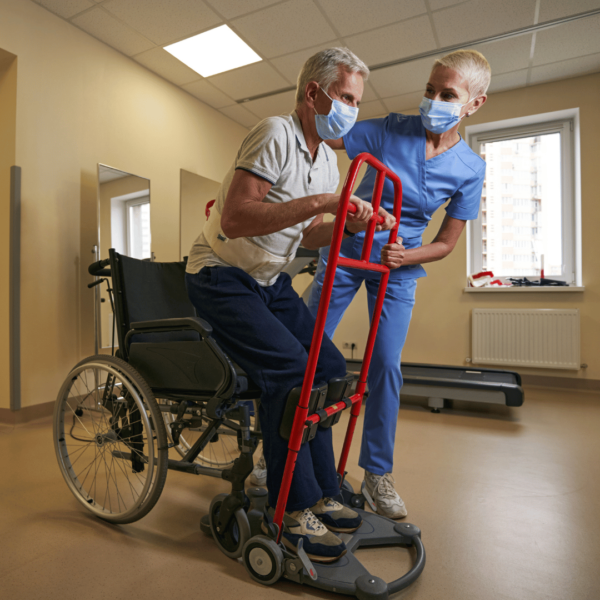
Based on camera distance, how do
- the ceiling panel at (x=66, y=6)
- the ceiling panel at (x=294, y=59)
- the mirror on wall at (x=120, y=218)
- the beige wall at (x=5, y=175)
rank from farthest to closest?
the ceiling panel at (x=294, y=59)
the mirror on wall at (x=120, y=218)
the ceiling panel at (x=66, y=6)
the beige wall at (x=5, y=175)

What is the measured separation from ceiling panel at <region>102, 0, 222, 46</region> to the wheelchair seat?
2.15 m

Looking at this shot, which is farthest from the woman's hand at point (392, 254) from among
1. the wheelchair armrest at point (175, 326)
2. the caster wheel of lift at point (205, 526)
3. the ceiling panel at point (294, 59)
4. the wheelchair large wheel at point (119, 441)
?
the ceiling panel at point (294, 59)

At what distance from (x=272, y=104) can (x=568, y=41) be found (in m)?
2.55

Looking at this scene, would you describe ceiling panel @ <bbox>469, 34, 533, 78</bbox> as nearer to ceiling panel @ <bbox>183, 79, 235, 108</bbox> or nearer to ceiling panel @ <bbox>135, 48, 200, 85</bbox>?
ceiling panel @ <bbox>183, 79, 235, 108</bbox>

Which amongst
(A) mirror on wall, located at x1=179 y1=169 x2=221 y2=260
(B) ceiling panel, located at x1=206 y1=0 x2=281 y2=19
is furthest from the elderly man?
(A) mirror on wall, located at x1=179 y1=169 x2=221 y2=260

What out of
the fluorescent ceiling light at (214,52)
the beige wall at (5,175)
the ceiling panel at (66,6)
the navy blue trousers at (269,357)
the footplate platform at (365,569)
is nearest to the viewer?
the footplate platform at (365,569)

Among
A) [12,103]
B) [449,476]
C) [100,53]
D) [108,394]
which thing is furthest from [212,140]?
[449,476]

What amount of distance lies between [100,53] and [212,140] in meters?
1.35

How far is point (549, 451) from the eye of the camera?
2.24 meters

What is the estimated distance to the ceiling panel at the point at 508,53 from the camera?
3.35 meters

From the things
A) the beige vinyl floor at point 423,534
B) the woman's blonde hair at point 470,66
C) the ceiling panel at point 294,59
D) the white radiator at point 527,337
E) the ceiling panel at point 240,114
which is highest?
the ceiling panel at point 294,59

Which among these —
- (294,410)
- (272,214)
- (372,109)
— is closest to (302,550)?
(294,410)

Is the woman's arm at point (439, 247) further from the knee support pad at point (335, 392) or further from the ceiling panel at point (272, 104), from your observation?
the ceiling panel at point (272, 104)

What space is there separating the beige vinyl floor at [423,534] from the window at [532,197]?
2392 mm
